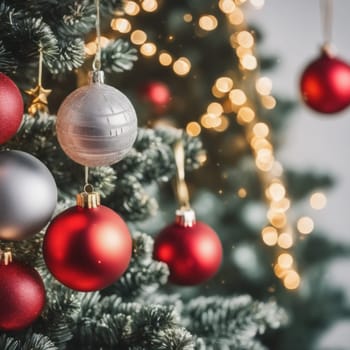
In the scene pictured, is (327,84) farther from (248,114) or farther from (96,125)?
(248,114)

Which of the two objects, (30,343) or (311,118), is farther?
(311,118)

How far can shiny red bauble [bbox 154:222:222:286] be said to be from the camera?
96 centimetres

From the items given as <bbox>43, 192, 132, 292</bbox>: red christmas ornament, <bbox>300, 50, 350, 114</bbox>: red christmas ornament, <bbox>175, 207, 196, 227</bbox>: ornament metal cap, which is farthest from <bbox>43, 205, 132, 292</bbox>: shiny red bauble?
<bbox>300, 50, 350, 114</bbox>: red christmas ornament

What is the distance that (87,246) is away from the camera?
0.74 metres

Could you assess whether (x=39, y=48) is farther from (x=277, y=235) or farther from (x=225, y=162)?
(x=277, y=235)

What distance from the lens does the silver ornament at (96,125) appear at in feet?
2.35

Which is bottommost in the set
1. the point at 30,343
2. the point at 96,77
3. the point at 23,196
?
the point at 30,343

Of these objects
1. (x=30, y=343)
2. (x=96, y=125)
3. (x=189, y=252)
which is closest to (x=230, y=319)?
(x=189, y=252)

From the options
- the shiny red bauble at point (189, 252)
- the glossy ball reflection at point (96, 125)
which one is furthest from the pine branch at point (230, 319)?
the glossy ball reflection at point (96, 125)

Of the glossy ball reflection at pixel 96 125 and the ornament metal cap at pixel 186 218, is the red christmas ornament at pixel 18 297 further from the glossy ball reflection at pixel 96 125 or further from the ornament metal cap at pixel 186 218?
the ornament metal cap at pixel 186 218

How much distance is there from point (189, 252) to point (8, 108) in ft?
1.14

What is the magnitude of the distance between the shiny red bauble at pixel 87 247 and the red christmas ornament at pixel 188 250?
0.67 ft

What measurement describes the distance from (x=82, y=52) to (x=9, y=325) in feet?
1.10

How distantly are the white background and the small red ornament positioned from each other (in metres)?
0.21
